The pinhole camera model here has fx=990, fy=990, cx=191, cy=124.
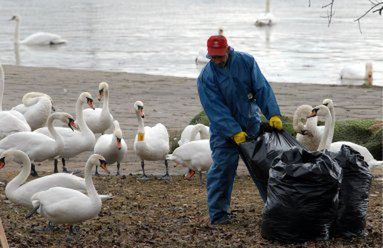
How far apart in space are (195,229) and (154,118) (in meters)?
8.65

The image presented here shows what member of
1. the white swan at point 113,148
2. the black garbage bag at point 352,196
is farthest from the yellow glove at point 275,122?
the white swan at point 113,148

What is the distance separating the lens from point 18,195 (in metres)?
9.72

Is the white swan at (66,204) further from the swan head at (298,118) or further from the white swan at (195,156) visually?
the swan head at (298,118)

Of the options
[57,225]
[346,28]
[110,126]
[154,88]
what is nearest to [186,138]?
[110,126]

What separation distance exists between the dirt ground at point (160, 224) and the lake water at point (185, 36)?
16767mm

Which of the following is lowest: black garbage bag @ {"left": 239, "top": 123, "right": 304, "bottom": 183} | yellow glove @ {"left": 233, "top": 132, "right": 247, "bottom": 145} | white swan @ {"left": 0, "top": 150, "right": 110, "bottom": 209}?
white swan @ {"left": 0, "top": 150, "right": 110, "bottom": 209}

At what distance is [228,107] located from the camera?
9.70 meters

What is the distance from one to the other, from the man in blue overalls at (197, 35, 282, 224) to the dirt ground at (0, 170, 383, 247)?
36cm

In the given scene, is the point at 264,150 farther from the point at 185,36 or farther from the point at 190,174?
the point at 185,36

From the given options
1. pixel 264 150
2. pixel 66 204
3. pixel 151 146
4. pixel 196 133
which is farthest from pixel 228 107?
pixel 196 133

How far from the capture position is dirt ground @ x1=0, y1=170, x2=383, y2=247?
8.80m

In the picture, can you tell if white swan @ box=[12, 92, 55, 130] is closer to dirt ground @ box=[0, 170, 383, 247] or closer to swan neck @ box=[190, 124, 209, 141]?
swan neck @ box=[190, 124, 209, 141]

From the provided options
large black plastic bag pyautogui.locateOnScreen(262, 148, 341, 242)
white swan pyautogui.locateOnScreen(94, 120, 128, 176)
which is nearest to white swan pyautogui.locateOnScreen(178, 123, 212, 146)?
white swan pyautogui.locateOnScreen(94, 120, 128, 176)

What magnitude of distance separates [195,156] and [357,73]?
52.1 feet
